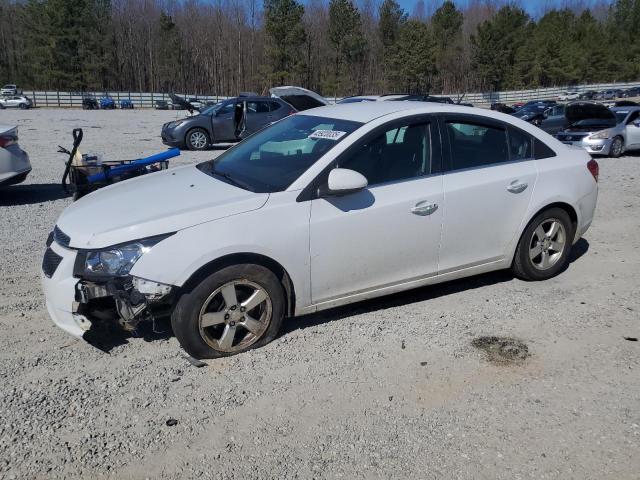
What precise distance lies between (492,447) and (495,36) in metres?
92.1

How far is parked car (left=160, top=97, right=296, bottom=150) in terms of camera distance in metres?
16.2

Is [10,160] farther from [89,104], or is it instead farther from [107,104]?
[107,104]

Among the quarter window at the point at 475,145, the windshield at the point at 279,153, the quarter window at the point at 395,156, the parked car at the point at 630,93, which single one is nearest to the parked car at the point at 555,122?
the quarter window at the point at 475,145

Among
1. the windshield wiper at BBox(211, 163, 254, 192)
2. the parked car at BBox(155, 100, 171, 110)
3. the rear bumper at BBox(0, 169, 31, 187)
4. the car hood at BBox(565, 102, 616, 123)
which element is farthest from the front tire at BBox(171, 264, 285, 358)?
the parked car at BBox(155, 100, 171, 110)

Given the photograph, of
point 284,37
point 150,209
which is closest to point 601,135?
point 150,209

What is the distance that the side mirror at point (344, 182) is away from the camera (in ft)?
12.8

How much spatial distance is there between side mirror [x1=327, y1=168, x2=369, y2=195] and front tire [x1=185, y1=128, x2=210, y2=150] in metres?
13.0

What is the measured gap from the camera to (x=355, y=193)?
13.4 feet

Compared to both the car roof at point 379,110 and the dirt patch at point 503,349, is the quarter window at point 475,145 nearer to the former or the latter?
the car roof at point 379,110

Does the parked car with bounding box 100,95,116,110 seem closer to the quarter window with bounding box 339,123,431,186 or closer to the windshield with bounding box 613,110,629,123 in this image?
the windshield with bounding box 613,110,629,123

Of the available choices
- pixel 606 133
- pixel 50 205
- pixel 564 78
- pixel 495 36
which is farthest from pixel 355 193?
pixel 564 78

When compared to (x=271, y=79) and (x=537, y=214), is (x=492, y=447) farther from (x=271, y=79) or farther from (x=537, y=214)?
(x=271, y=79)

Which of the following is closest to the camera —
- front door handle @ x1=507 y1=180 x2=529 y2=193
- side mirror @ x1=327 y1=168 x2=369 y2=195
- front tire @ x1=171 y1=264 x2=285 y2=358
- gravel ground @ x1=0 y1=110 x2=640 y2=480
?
gravel ground @ x1=0 y1=110 x2=640 y2=480

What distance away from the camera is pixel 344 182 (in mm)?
3912
